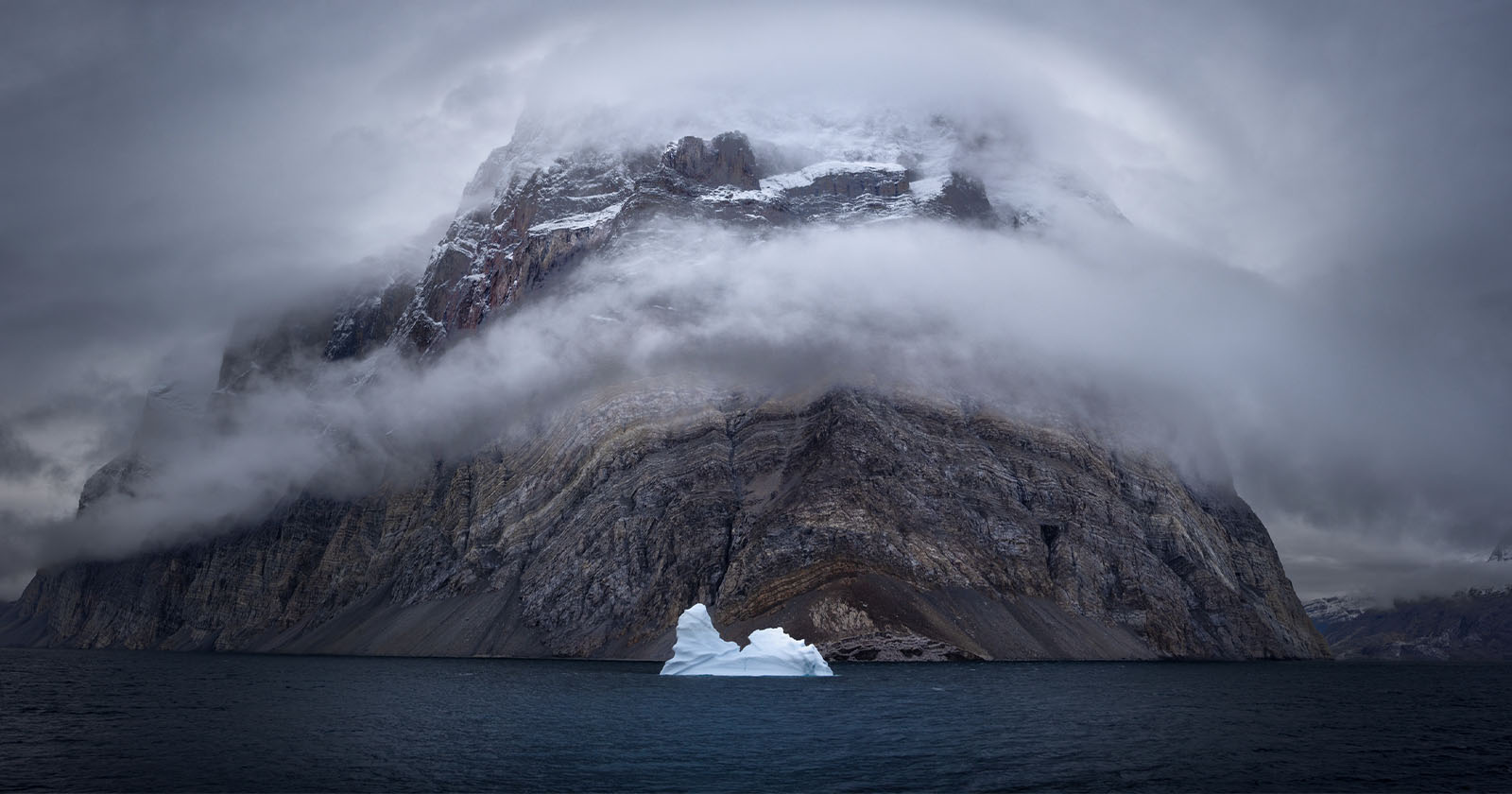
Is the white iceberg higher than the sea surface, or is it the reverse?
the sea surface

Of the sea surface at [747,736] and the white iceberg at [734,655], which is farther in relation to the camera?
the white iceberg at [734,655]

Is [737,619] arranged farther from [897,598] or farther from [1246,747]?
[1246,747]

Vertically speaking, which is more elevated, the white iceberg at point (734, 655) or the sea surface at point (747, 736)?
the sea surface at point (747, 736)

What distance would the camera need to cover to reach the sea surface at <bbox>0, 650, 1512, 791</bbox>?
5119 cm

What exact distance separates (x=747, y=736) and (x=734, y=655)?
77.0m

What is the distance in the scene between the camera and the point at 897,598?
185000 mm

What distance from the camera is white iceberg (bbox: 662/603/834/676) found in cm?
13600

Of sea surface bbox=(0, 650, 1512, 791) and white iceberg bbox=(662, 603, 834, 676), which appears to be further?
white iceberg bbox=(662, 603, 834, 676)

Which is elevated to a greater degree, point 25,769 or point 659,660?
point 25,769

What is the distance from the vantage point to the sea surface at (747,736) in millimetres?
51188

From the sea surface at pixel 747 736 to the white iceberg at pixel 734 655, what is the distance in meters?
13.7

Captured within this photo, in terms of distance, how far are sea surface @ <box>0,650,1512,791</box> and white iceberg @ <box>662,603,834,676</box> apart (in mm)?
13715

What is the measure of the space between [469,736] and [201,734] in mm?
18730

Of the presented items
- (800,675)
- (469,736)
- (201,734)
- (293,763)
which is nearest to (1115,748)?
(469,736)
